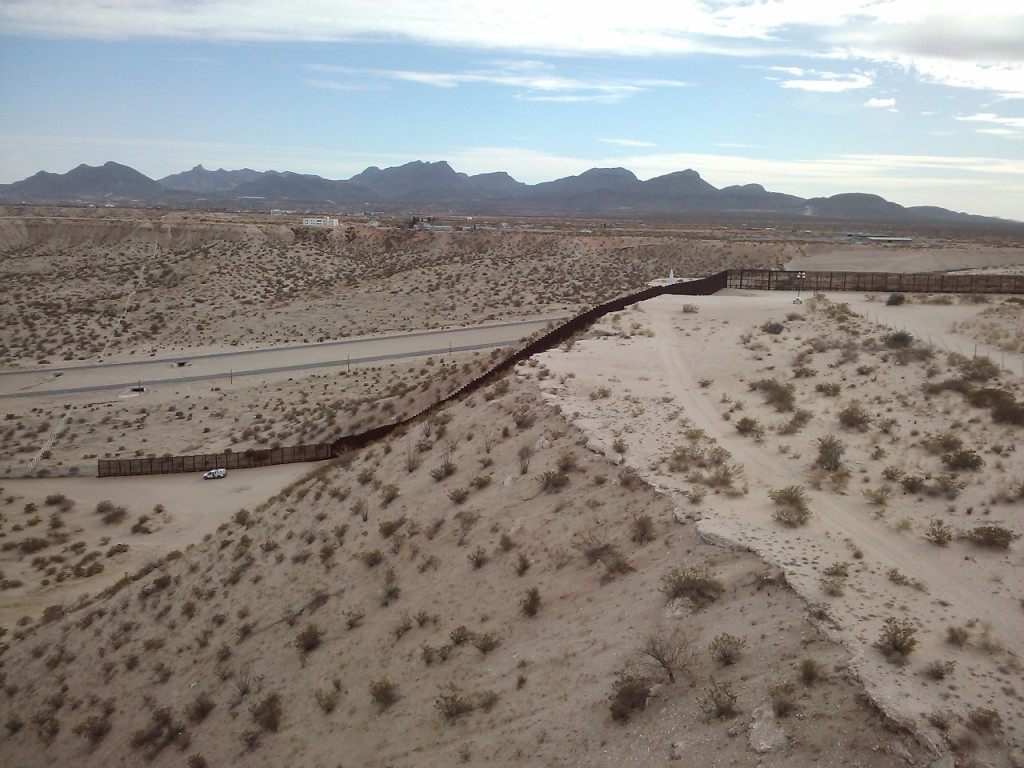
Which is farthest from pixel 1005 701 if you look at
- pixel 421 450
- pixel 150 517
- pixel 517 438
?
pixel 150 517

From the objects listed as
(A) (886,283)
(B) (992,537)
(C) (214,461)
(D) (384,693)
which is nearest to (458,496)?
(D) (384,693)

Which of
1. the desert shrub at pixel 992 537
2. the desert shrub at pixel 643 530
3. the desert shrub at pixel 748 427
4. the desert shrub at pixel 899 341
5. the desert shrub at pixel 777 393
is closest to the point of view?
the desert shrub at pixel 992 537

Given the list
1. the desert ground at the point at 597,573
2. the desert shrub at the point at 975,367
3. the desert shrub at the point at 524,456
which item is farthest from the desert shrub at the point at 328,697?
the desert shrub at the point at 975,367

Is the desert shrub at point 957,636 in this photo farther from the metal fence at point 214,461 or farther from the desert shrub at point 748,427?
the metal fence at point 214,461

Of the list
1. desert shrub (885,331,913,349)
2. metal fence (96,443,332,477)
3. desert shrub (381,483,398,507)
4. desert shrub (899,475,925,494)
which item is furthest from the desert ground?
metal fence (96,443,332,477)

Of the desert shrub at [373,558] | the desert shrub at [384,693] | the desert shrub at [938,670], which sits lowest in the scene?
the desert shrub at [384,693]

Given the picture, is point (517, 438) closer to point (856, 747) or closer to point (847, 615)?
point (847, 615)
